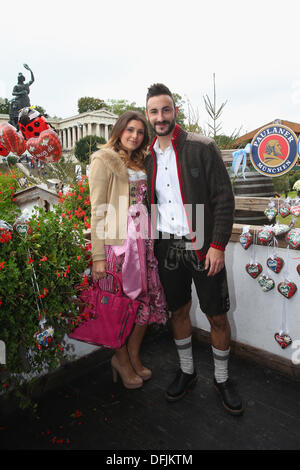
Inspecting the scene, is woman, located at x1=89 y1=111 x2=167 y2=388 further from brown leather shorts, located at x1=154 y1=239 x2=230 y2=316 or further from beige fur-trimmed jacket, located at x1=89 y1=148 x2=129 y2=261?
brown leather shorts, located at x1=154 y1=239 x2=230 y2=316

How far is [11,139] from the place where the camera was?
218 inches

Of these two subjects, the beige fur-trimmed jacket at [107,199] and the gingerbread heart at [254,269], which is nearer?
the beige fur-trimmed jacket at [107,199]

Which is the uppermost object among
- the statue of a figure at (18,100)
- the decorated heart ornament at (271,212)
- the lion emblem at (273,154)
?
the statue of a figure at (18,100)

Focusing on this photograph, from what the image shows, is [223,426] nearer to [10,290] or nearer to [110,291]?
[110,291]

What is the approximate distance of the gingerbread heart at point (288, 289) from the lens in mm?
2400

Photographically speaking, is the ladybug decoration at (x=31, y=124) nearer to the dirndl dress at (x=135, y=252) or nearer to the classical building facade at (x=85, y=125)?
the dirndl dress at (x=135, y=252)

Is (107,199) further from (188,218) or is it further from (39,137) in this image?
(39,137)

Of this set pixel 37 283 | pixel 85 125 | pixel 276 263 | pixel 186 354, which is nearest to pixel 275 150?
pixel 276 263

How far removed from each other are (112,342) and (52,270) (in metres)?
0.69

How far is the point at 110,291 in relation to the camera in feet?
7.59

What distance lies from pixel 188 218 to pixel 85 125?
186ft

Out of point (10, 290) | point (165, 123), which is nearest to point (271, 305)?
point (165, 123)

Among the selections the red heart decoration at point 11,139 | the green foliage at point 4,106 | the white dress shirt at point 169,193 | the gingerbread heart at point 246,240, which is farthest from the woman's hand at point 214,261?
the green foliage at point 4,106

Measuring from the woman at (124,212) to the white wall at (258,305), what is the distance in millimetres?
814
